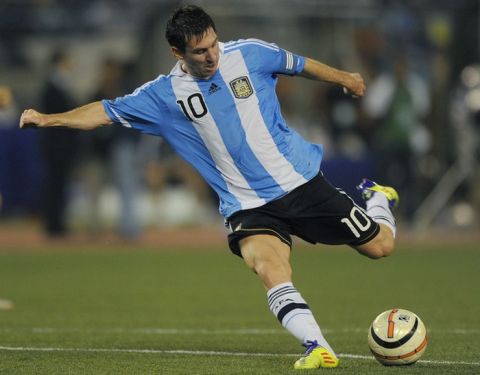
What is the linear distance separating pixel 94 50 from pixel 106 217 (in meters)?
5.40

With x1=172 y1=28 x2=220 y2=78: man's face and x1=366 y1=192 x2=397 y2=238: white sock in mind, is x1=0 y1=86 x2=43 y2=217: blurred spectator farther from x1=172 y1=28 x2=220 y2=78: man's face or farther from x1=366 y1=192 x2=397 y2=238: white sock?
x1=172 y1=28 x2=220 y2=78: man's face

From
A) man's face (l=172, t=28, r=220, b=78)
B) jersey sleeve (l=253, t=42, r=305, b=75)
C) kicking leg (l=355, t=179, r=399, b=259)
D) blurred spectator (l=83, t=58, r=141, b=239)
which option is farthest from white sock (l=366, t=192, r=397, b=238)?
blurred spectator (l=83, t=58, r=141, b=239)

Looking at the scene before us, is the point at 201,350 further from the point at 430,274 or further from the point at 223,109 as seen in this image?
the point at 430,274

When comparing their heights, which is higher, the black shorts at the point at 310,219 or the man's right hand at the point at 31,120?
the man's right hand at the point at 31,120

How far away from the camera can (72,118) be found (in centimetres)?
847

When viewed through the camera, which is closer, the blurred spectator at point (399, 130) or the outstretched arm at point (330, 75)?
the outstretched arm at point (330, 75)

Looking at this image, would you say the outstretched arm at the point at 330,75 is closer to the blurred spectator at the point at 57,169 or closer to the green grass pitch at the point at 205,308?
the green grass pitch at the point at 205,308

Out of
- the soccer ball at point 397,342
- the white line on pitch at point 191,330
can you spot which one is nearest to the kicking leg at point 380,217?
the soccer ball at point 397,342

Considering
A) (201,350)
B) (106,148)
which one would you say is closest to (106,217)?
(106,148)

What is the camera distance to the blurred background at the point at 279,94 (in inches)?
839

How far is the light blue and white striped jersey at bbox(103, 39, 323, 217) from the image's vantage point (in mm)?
8508

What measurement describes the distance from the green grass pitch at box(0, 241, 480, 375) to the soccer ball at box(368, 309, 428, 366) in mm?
100

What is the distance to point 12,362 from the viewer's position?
8406mm

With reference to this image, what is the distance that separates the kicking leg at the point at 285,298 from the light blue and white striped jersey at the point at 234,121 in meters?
0.34
